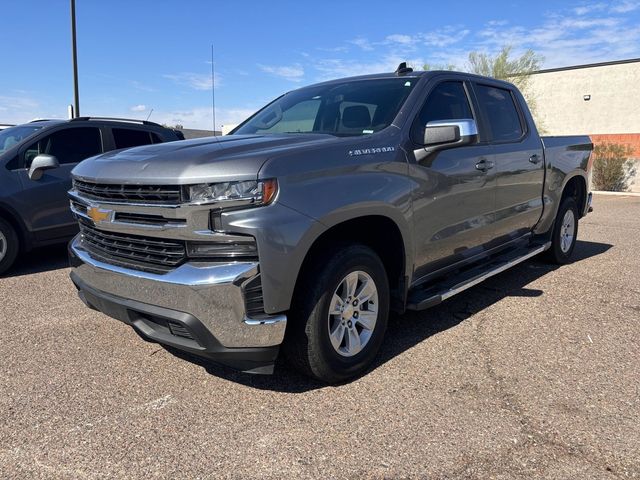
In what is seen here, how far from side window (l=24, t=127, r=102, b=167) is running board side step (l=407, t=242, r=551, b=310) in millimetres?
5022

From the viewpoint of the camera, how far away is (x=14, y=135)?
668 centimetres

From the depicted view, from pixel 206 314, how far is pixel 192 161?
32.1 inches

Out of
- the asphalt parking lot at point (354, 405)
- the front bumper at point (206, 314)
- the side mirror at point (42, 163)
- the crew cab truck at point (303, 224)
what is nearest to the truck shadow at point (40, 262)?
the side mirror at point (42, 163)

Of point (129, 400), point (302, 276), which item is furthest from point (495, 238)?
point (129, 400)

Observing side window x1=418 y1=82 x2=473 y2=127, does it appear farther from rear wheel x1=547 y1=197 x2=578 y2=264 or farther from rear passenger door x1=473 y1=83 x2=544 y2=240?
rear wheel x1=547 y1=197 x2=578 y2=264

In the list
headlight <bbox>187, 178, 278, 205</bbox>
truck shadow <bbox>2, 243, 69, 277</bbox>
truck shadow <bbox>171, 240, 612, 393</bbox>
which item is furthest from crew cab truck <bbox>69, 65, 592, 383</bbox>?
truck shadow <bbox>2, 243, 69, 277</bbox>

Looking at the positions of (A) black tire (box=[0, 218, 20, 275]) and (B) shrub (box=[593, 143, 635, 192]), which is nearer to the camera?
(A) black tire (box=[0, 218, 20, 275])

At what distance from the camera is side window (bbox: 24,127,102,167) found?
647 cm

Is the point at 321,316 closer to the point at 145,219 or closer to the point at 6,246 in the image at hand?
the point at 145,219

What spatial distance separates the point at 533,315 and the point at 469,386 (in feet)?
5.31

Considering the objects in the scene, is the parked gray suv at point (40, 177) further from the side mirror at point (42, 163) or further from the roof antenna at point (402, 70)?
the roof antenna at point (402, 70)

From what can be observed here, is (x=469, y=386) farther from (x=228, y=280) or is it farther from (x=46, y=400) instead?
(x=46, y=400)

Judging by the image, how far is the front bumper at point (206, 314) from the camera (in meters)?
2.71

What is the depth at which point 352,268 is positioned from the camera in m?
3.20
